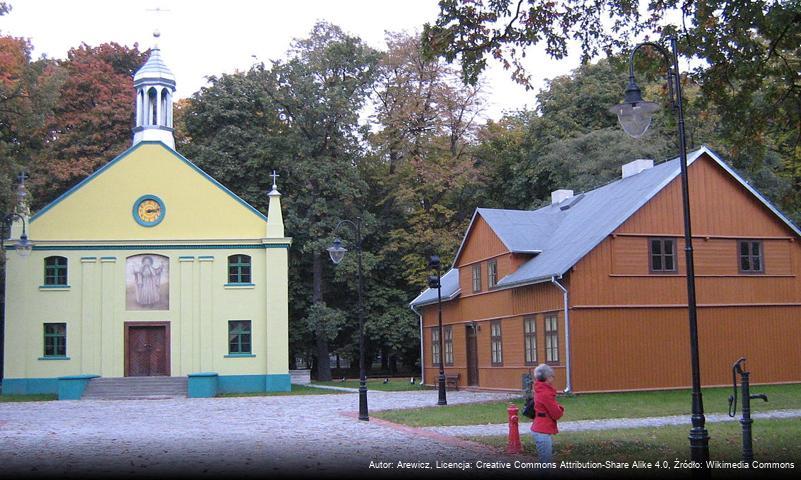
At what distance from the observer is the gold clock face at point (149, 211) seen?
37188 mm

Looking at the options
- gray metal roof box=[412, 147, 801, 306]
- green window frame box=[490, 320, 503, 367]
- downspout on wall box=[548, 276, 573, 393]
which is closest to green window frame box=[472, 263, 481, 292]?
green window frame box=[490, 320, 503, 367]

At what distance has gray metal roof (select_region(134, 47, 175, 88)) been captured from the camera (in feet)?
129

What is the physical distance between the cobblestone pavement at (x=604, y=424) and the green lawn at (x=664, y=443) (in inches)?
34.7

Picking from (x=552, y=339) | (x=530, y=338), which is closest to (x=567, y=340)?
(x=552, y=339)

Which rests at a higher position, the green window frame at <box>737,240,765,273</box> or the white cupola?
the white cupola

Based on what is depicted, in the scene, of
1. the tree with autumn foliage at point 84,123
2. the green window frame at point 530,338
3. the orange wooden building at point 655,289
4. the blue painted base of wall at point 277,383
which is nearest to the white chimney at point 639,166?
the orange wooden building at point 655,289

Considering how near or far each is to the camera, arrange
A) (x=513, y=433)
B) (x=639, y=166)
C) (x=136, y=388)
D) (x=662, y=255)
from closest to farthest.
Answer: (x=513, y=433)
(x=662, y=255)
(x=639, y=166)
(x=136, y=388)

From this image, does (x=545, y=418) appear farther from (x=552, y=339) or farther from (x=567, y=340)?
(x=552, y=339)

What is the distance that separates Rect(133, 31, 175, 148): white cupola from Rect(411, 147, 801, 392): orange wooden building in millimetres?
16814

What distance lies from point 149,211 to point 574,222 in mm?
17669

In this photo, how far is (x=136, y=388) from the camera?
1378 inches

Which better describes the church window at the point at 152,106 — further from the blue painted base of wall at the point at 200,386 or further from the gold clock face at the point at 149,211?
the blue painted base of wall at the point at 200,386

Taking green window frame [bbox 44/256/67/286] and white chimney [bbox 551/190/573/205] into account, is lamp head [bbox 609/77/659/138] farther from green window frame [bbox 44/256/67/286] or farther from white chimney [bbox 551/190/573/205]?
green window frame [bbox 44/256/67/286]

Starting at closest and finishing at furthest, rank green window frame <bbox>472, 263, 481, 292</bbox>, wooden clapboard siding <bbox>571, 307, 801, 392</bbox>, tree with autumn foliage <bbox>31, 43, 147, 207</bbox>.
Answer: wooden clapboard siding <bbox>571, 307, 801, 392</bbox>, green window frame <bbox>472, 263, 481, 292</bbox>, tree with autumn foliage <bbox>31, 43, 147, 207</bbox>
